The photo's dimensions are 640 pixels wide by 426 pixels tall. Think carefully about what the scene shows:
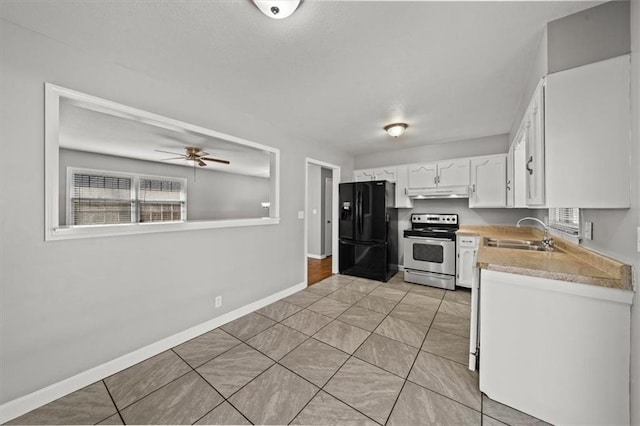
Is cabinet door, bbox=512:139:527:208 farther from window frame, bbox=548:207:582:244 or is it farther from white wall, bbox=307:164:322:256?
white wall, bbox=307:164:322:256

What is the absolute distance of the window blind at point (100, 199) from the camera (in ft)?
16.2

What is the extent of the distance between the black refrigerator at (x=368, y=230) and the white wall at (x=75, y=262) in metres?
2.42

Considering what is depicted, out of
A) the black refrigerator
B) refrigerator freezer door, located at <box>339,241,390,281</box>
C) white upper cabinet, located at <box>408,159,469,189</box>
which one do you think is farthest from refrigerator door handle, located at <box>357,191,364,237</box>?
white upper cabinet, located at <box>408,159,469,189</box>

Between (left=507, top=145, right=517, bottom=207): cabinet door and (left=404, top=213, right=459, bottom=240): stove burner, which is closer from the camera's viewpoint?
(left=507, top=145, right=517, bottom=207): cabinet door

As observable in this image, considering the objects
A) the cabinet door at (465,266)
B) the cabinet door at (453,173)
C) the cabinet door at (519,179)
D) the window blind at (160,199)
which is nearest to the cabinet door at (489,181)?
the cabinet door at (453,173)

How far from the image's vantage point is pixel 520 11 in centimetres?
139

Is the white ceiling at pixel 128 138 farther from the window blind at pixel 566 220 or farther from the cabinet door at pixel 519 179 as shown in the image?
the window blind at pixel 566 220

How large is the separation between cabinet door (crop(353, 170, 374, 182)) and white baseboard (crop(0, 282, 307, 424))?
3380 millimetres

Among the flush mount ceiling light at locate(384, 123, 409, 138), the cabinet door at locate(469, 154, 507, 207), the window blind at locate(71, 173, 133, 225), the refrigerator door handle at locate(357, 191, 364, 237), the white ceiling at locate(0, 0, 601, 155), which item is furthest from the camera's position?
the window blind at locate(71, 173, 133, 225)

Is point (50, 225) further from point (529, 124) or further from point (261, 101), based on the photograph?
point (529, 124)

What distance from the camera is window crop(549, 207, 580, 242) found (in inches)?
74.2

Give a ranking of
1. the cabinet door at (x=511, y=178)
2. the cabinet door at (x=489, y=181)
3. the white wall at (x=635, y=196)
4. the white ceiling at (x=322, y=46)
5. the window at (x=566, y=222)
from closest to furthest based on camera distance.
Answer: the white wall at (x=635, y=196) < the white ceiling at (x=322, y=46) < the window at (x=566, y=222) < the cabinet door at (x=511, y=178) < the cabinet door at (x=489, y=181)

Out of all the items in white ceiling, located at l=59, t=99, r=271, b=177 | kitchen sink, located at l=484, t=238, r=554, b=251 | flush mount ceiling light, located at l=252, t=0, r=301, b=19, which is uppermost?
white ceiling, located at l=59, t=99, r=271, b=177

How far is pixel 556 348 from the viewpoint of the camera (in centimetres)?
137
